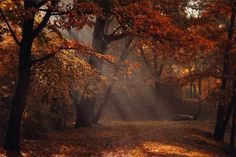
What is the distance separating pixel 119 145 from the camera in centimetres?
2064

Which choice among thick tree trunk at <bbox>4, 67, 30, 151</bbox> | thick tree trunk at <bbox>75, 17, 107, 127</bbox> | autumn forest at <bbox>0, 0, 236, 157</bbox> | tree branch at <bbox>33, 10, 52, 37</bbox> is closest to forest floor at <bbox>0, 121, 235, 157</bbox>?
autumn forest at <bbox>0, 0, 236, 157</bbox>

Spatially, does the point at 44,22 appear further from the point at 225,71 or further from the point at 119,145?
the point at 225,71

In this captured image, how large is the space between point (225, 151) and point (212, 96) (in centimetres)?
340

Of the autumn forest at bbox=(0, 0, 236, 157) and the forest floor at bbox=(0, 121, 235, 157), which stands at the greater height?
the autumn forest at bbox=(0, 0, 236, 157)

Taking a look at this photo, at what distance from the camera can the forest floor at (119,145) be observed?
18.2 metres

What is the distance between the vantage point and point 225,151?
85.4 feet

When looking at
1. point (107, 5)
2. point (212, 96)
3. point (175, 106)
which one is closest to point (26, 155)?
point (107, 5)

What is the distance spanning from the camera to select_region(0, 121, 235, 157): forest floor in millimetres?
18156

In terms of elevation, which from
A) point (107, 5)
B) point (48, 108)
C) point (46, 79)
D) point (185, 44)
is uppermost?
Answer: point (107, 5)

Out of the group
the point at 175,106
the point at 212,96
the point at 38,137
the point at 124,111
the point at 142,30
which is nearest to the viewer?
the point at 142,30

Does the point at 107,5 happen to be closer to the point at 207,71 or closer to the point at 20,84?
the point at 20,84

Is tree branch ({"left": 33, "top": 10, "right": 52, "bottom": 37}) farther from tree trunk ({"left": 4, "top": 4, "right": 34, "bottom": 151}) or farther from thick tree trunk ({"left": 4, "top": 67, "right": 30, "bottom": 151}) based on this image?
thick tree trunk ({"left": 4, "top": 67, "right": 30, "bottom": 151})

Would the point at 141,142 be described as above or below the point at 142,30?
below

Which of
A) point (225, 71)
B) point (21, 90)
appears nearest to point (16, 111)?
point (21, 90)
